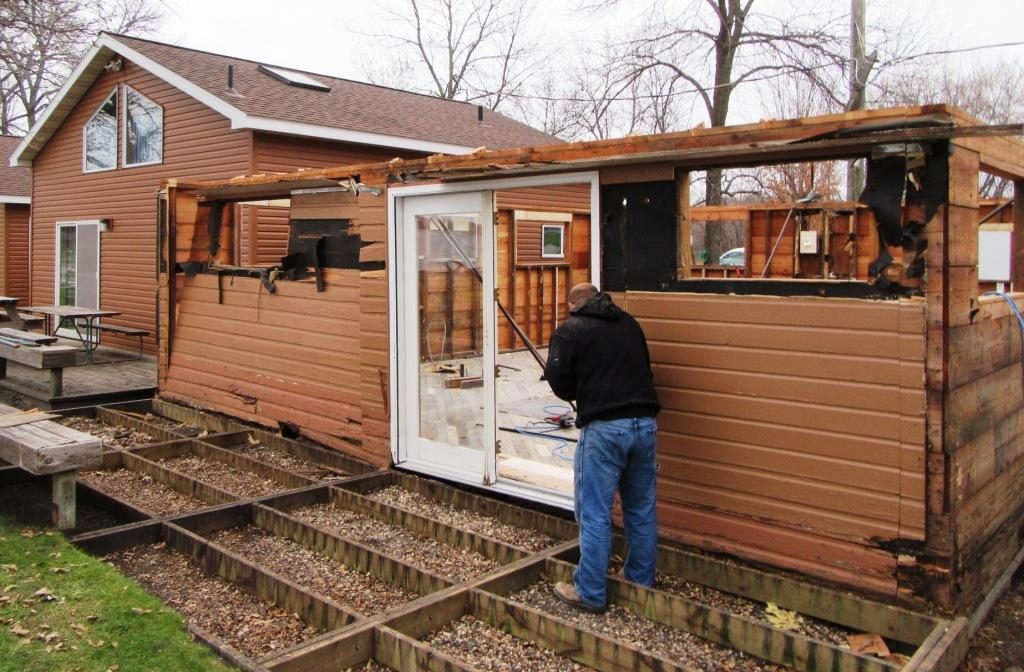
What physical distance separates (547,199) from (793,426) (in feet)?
42.4

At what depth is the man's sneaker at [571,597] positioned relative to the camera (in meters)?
4.74

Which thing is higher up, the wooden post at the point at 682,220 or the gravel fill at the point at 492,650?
the wooden post at the point at 682,220

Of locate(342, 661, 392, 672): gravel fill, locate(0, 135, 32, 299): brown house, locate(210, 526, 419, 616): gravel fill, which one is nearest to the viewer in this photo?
locate(342, 661, 392, 672): gravel fill

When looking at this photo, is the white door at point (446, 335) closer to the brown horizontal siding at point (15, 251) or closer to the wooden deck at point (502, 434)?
the wooden deck at point (502, 434)

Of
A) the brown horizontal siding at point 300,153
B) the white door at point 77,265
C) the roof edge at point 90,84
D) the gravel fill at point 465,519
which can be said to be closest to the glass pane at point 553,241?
the brown horizontal siding at point 300,153

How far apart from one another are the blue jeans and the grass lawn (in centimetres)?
188

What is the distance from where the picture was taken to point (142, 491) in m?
7.09

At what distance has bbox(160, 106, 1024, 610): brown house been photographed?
4.46 m

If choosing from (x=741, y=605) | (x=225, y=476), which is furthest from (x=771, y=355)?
(x=225, y=476)

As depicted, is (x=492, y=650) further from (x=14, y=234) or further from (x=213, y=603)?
(x=14, y=234)

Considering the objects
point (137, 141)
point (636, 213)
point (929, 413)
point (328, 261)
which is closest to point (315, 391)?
point (328, 261)

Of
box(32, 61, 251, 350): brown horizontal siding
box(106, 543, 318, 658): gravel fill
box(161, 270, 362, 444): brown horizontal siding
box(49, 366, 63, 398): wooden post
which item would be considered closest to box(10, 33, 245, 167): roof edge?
box(32, 61, 251, 350): brown horizontal siding

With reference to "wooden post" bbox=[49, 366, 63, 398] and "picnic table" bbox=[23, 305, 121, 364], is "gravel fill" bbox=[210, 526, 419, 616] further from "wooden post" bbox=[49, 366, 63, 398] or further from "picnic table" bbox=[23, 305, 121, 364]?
"picnic table" bbox=[23, 305, 121, 364]

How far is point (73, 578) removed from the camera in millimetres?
4980
